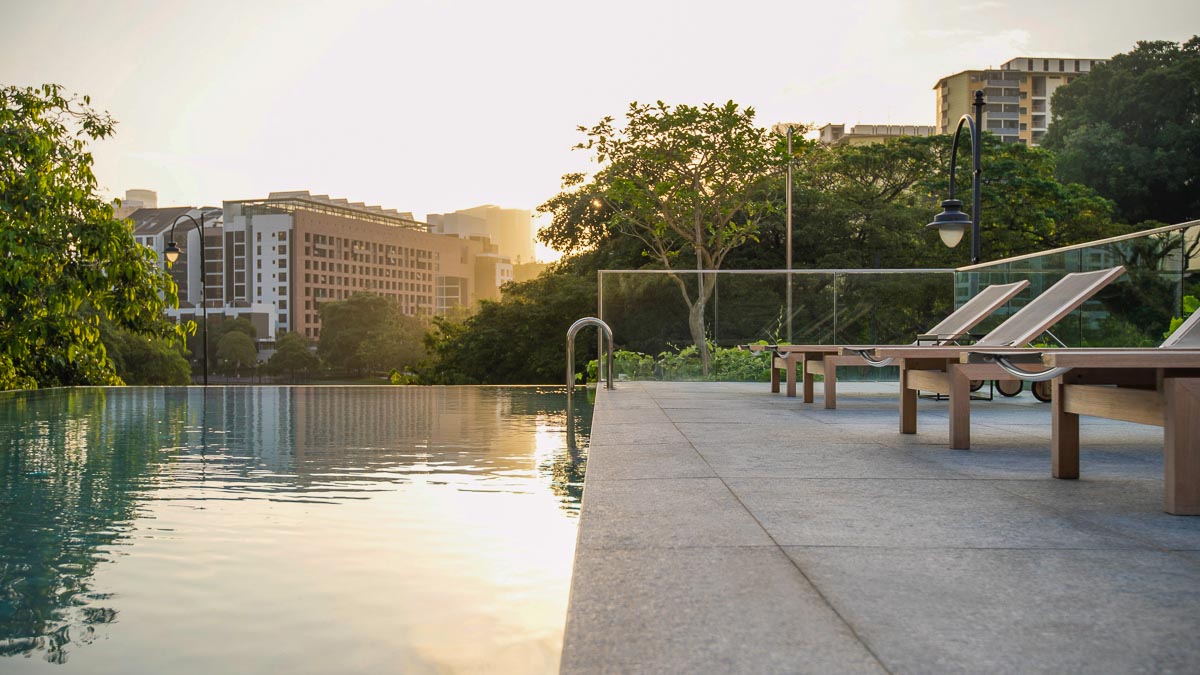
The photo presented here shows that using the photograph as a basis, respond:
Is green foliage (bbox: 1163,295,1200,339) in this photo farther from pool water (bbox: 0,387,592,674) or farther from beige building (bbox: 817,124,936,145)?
beige building (bbox: 817,124,936,145)

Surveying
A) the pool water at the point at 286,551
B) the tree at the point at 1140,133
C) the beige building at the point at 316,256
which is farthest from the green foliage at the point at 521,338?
the beige building at the point at 316,256


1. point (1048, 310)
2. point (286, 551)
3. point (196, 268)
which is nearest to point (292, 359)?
point (196, 268)

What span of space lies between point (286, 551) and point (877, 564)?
7.30 ft

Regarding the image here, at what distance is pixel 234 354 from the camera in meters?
95.6

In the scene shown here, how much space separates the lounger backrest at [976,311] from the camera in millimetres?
9461

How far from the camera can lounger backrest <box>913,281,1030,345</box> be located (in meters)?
9.46

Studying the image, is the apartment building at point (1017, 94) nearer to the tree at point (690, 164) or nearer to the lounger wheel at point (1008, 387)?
the tree at point (690, 164)

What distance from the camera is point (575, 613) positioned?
2178 millimetres

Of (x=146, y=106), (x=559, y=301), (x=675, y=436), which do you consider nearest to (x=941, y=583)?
(x=675, y=436)

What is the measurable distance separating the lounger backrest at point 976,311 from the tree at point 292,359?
9149 cm

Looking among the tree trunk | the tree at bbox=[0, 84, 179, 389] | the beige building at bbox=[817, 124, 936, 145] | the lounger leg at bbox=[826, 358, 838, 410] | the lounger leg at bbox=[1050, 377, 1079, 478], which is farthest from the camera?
the beige building at bbox=[817, 124, 936, 145]

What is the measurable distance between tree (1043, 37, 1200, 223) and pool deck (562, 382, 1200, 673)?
43140 mm

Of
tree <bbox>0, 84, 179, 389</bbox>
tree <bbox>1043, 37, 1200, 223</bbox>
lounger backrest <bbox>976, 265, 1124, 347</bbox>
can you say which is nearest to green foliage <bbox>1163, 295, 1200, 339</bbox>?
lounger backrest <bbox>976, 265, 1124, 347</bbox>

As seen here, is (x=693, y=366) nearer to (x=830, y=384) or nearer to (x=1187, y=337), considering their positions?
(x=830, y=384)
